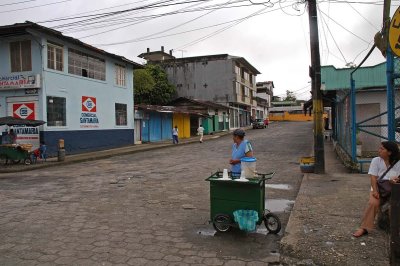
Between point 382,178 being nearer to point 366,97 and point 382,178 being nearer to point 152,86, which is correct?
point 366,97

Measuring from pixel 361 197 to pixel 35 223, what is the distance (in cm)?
621

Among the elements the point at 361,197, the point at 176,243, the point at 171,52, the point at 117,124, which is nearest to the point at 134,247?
the point at 176,243

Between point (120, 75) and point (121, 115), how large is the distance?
2.92m

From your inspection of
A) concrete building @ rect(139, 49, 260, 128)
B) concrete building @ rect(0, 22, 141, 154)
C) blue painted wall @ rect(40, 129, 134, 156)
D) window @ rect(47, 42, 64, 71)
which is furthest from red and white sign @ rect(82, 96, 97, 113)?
concrete building @ rect(139, 49, 260, 128)

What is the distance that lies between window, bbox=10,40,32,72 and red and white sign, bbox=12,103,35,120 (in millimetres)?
1831

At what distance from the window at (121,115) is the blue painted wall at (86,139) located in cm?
57

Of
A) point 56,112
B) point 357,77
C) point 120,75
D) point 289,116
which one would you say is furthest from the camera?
point 289,116

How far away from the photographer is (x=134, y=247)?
527 centimetres

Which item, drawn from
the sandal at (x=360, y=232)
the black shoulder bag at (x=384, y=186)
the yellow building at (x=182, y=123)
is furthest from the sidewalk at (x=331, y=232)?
the yellow building at (x=182, y=123)

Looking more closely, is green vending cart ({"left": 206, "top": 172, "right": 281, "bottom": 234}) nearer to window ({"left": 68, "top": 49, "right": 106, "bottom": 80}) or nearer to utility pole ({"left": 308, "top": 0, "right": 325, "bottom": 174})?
utility pole ({"left": 308, "top": 0, "right": 325, "bottom": 174})

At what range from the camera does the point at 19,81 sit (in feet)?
62.7

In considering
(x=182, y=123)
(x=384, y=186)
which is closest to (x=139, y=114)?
(x=182, y=123)

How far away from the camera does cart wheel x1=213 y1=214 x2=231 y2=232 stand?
568 cm

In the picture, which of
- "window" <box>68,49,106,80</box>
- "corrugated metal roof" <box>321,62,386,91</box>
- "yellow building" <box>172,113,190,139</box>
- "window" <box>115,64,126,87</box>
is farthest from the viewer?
"yellow building" <box>172,113,190,139</box>
